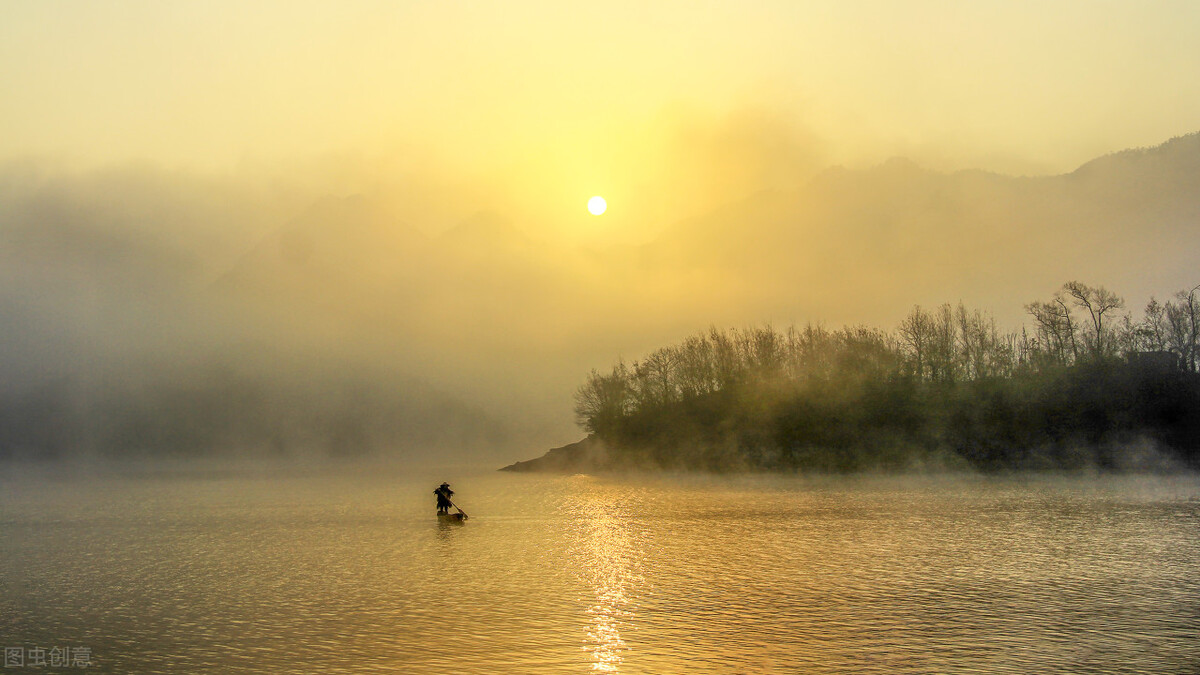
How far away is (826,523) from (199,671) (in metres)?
43.8

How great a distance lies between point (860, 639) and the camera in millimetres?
23703

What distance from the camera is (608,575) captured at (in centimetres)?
3681

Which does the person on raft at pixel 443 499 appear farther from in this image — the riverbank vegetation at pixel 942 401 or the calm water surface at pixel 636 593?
the riverbank vegetation at pixel 942 401

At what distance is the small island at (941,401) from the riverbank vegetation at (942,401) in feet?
0.64

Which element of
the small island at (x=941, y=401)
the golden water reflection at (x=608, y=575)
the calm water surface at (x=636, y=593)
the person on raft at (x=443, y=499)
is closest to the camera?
the calm water surface at (x=636, y=593)

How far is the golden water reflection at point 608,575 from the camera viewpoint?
2367cm

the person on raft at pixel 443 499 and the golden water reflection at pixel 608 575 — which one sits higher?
the person on raft at pixel 443 499

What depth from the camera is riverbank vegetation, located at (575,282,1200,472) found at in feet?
388

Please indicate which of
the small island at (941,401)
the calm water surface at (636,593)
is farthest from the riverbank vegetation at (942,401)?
the calm water surface at (636,593)

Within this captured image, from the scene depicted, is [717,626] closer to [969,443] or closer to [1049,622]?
[1049,622]

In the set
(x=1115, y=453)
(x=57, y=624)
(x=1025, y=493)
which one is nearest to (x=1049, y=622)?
(x=57, y=624)

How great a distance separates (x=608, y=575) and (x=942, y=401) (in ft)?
361

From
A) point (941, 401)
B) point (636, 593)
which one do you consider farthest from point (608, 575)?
point (941, 401)

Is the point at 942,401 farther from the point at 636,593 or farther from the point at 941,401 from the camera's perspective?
the point at 636,593
